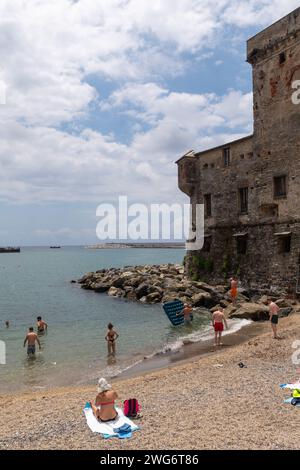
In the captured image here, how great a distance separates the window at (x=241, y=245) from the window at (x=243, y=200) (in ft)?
6.16

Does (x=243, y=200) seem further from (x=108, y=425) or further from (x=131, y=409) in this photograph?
(x=108, y=425)

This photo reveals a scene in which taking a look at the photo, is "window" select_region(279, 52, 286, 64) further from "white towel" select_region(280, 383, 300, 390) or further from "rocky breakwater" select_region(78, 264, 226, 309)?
"white towel" select_region(280, 383, 300, 390)

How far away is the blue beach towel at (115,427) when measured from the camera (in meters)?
7.98

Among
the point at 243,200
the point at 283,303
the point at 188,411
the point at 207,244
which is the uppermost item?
the point at 243,200

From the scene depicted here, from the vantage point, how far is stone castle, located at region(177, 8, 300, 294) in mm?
24953

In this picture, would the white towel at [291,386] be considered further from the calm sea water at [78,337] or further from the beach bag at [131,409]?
the calm sea water at [78,337]

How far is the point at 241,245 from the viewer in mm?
29859

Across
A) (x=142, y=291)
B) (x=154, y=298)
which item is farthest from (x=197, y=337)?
(x=142, y=291)

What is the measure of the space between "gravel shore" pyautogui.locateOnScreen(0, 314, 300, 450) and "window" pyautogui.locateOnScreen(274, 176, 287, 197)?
1352 cm

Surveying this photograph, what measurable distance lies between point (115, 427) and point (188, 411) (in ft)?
5.72

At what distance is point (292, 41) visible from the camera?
2477 cm

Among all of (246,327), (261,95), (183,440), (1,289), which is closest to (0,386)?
(183,440)

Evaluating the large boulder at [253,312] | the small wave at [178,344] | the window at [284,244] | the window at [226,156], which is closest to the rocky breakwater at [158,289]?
the large boulder at [253,312]
